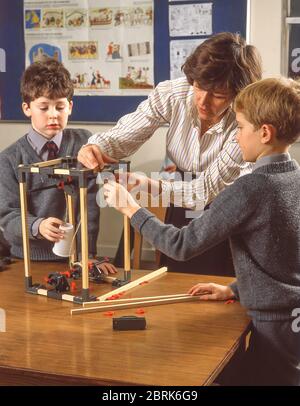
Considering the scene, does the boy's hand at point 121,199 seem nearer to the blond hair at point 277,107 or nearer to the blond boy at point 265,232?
the blond boy at point 265,232

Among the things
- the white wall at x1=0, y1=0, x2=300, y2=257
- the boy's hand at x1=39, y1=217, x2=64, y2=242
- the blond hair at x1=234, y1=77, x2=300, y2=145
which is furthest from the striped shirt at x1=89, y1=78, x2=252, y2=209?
the white wall at x1=0, y1=0, x2=300, y2=257

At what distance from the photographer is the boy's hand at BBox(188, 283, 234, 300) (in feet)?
5.92

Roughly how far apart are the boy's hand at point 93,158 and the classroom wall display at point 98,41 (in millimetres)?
2260

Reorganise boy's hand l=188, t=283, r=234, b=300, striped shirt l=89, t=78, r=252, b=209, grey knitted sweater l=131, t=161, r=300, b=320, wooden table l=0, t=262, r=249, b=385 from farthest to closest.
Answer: striped shirt l=89, t=78, r=252, b=209, boy's hand l=188, t=283, r=234, b=300, grey knitted sweater l=131, t=161, r=300, b=320, wooden table l=0, t=262, r=249, b=385

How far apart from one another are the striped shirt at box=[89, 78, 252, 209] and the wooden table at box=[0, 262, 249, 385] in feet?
1.44

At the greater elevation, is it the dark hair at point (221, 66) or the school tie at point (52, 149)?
the dark hair at point (221, 66)

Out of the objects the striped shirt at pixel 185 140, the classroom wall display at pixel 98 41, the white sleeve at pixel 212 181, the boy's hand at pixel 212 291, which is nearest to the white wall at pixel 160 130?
the classroom wall display at pixel 98 41

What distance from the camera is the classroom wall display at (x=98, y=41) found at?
414 centimetres

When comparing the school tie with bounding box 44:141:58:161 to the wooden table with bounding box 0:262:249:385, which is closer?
the wooden table with bounding box 0:262:249:385

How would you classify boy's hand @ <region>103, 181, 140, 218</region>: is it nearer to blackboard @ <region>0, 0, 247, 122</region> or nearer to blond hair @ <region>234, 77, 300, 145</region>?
blond hair @ <region>234, 77, 300, 145</region>

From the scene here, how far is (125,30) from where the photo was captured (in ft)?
13.7

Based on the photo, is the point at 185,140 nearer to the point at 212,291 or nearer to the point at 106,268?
the point at 106,268

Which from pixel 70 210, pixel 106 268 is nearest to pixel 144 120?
pixel 70 210

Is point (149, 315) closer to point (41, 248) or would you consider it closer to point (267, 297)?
point (267, 297)
